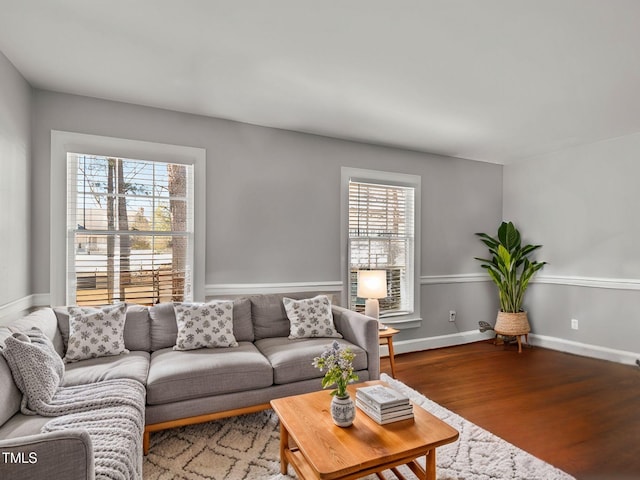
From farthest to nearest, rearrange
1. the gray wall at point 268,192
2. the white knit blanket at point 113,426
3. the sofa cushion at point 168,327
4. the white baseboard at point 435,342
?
the white baseboard at point 435,342 < the gray wall at point 268,192 < the sofa cushion at point 168,327 < the white knit blanket at point 113,426

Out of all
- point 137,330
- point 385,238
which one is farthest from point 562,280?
point 137,330

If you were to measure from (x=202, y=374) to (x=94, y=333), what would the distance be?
0.86 m

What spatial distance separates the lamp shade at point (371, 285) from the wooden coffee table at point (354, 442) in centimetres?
183

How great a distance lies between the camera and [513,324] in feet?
15.3

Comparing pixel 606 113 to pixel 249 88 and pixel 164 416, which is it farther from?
pixel 164 416

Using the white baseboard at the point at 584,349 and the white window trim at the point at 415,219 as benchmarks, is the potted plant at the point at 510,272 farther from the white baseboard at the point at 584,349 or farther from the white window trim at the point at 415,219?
the white window trim at the point at 415,219

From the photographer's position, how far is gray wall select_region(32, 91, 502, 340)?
9.93 feet

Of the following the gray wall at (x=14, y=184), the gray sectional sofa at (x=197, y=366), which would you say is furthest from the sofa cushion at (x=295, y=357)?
the gray wall at (x=14, y=184)

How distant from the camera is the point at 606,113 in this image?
3.42m

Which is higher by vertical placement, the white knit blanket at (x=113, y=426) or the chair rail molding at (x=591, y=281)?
the chair rail molding at (x=591, y=281)

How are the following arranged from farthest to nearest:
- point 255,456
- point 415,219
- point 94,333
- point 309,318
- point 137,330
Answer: point 415,219
point 309,318
point 137,330
point 94,333
point 255,456

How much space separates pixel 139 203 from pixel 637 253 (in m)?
5.18

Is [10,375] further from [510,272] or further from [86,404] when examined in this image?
[510,272]

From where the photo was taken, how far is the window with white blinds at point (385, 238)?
4285 millimetres
